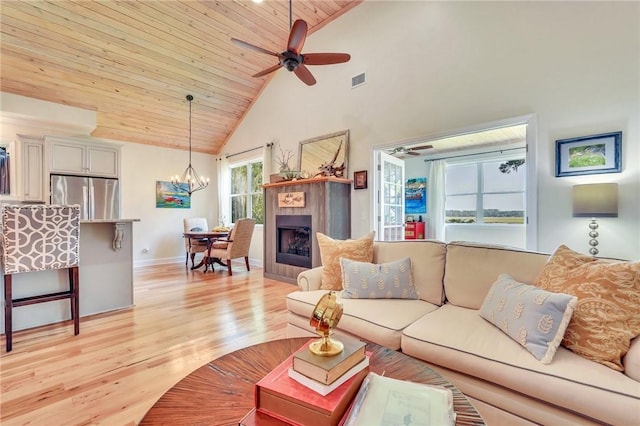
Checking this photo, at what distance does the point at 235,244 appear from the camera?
16.5ft

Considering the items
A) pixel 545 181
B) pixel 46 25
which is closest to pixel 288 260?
pixel 545 181

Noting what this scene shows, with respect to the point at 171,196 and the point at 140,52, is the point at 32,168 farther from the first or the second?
the point at 140,52

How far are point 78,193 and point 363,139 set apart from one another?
4.84 m

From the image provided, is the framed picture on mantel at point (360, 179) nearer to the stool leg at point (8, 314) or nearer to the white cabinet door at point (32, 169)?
the stool leg at point (8, 314)

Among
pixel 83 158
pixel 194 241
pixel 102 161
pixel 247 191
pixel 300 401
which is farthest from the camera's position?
pixel 247 191

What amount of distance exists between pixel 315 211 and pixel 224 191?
12.2 ft

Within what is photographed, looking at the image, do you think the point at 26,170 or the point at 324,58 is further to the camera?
the point at 26,170

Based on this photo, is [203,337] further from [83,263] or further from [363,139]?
[363,139]

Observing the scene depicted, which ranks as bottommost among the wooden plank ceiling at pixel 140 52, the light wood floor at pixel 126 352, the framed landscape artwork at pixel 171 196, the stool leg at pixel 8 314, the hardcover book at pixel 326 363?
the light wood floor at pixel 126 352

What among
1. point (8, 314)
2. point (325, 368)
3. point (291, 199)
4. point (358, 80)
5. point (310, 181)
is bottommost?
point (8, 314)

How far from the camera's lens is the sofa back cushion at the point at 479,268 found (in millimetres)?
1818

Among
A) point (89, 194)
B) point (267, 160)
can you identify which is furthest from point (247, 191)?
point (89, 194)

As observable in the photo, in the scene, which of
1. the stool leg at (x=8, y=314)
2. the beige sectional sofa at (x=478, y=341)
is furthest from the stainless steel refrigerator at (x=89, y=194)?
the beige sectional sofa at (x=478, y=341)

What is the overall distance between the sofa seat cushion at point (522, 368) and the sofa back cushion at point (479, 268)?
281mm
